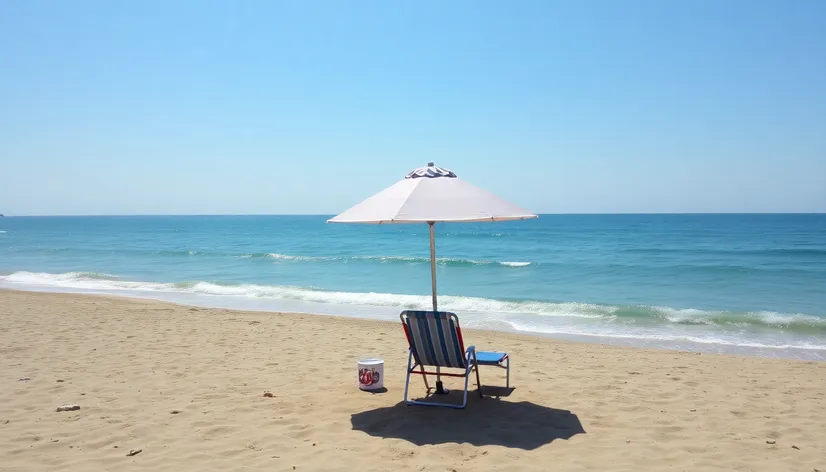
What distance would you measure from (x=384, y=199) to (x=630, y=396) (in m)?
3.05

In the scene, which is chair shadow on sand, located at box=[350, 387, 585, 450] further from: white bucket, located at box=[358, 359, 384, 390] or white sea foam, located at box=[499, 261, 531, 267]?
white sea foam, located at box=[499, 261, 531, 267]

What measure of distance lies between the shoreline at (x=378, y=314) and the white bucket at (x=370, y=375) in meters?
5.15

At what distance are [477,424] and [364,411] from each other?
101 cm

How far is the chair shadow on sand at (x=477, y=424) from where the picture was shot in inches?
174

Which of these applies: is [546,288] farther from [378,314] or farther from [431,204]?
[431,204]

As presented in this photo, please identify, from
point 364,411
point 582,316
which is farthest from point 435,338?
point 582,316

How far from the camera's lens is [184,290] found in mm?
17469

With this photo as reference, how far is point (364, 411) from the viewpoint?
5102 mm

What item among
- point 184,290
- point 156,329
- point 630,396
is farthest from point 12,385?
point 184,290

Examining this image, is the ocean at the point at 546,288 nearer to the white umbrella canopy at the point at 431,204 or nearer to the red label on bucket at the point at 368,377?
the red label on bucket at the point at 368,377

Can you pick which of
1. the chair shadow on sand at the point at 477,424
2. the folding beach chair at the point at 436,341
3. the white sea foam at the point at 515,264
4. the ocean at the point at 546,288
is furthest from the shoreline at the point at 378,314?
the white sea foam at the point at 515,264

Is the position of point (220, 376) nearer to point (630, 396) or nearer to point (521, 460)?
point (521, 460)

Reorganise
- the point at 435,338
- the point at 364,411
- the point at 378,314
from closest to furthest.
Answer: the point at 435,338, the point at 364,411, the point at 378,314

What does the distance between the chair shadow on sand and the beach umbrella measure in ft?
4.07
